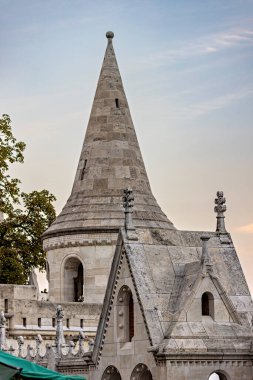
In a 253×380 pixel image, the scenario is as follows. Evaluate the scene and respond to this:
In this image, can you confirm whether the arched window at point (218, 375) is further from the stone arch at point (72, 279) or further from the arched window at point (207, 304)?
the stone arch at point (72, 279)

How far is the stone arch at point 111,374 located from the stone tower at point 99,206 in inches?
692

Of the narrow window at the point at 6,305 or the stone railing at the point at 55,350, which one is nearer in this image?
the stone railing at the point at 55,350

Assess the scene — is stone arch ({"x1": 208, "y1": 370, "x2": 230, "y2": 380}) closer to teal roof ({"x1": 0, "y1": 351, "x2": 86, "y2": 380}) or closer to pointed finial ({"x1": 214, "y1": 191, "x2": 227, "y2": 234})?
pointed finial ({"x1": 214, "y1": 191, "x2": 227, "y2": 234})

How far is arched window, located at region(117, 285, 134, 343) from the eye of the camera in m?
33.9

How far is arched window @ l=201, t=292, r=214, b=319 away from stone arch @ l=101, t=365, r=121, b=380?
9.65ft

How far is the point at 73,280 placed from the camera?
178ft

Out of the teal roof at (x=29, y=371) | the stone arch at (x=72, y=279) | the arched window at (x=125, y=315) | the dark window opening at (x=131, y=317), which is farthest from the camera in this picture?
the stone arch at (x=72, y=279)

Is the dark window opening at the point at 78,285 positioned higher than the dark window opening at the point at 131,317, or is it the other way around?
the dark window opening at the point at 78,285

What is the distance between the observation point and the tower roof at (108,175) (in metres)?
53.0

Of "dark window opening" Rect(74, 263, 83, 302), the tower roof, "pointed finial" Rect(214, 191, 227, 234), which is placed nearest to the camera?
"pointed finial" Rect(214, 191, 227, 234)

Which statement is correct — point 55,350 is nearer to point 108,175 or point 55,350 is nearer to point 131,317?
point 131,317

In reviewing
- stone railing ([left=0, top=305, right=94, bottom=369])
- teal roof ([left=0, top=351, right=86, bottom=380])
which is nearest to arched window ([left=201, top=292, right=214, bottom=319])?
stone railing ([left=0, top=305, right=94, bottom=369])

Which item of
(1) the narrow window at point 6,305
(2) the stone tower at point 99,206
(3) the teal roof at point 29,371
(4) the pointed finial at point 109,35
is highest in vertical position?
(4) the pointed finial at point 109,35

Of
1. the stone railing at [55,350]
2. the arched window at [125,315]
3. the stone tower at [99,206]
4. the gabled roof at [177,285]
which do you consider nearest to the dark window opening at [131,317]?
the arched window at [125,315]
